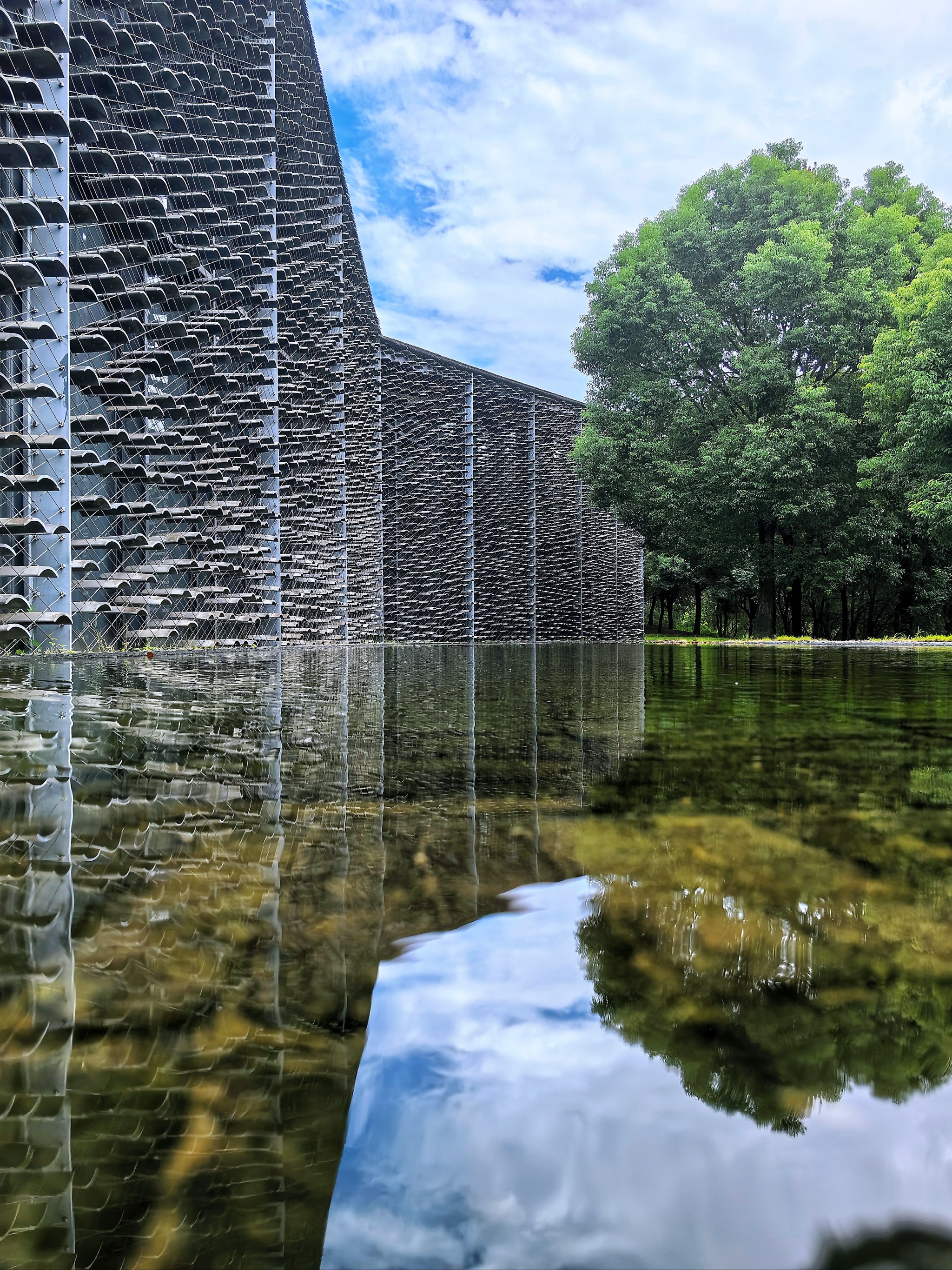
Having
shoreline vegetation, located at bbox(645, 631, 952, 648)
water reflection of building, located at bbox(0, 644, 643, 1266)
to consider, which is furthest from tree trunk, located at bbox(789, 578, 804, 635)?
water reflection of building, located at bbox(0, 644, 643, 1266)

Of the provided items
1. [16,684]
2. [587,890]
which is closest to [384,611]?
[16,684]

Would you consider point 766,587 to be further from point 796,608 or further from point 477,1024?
point 477,1024

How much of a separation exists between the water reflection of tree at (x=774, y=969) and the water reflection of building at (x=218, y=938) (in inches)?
10.3

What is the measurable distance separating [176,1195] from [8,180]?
15847 millimetres

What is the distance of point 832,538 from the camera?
752 inches

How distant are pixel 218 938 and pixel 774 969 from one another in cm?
75

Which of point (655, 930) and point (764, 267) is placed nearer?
point (655, 930)

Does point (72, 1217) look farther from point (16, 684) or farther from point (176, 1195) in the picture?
point (16, 684)

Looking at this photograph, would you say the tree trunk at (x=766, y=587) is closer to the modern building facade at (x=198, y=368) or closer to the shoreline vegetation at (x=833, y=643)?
the shoreline vegetation at (x=833, y=643)

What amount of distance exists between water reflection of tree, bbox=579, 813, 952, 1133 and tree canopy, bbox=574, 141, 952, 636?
675 inches

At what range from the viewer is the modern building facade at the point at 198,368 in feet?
41.0

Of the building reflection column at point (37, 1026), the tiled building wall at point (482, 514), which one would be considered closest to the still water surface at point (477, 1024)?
the building reflection column at point (37, 1026)

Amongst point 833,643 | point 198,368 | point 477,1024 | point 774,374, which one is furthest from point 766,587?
point 477,1024

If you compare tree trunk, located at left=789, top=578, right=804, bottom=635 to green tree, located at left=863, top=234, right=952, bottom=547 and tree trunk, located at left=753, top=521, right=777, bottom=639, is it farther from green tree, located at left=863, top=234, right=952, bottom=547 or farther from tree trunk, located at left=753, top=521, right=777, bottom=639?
green tree, located at left=863, top=234, right=952, bottom=547
